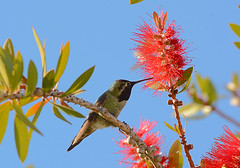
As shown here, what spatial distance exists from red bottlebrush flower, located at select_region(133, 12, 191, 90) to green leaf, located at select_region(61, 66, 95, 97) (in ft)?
2.03

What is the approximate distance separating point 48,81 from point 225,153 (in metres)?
1.05

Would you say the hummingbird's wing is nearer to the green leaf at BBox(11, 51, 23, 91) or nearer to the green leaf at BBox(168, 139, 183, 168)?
the green leaf at BBox(168, 139, 183, 168)

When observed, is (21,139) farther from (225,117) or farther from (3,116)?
(225,117)

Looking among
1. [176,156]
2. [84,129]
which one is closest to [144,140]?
[176,156]

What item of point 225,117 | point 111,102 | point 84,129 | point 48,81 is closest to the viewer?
point 225,117

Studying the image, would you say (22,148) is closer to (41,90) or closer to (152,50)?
(41,90)

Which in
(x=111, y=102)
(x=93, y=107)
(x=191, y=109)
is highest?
(x=111, y=102)

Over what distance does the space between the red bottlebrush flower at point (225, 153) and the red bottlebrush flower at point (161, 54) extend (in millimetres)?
464

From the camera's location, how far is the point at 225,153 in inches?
70.5

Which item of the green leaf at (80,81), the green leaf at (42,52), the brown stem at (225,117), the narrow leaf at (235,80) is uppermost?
the green leaf at (42,52)

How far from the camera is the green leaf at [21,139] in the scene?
51.4 inches

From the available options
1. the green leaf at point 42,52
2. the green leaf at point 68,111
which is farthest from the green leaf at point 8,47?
the green leaf at point 68,111

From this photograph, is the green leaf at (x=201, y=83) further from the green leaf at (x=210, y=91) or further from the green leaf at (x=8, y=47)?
the green leaf at (x=8, y=47)

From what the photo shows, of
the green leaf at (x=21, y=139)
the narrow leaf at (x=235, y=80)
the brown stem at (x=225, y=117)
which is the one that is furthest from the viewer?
the green leaf at (x=21, y=139)
